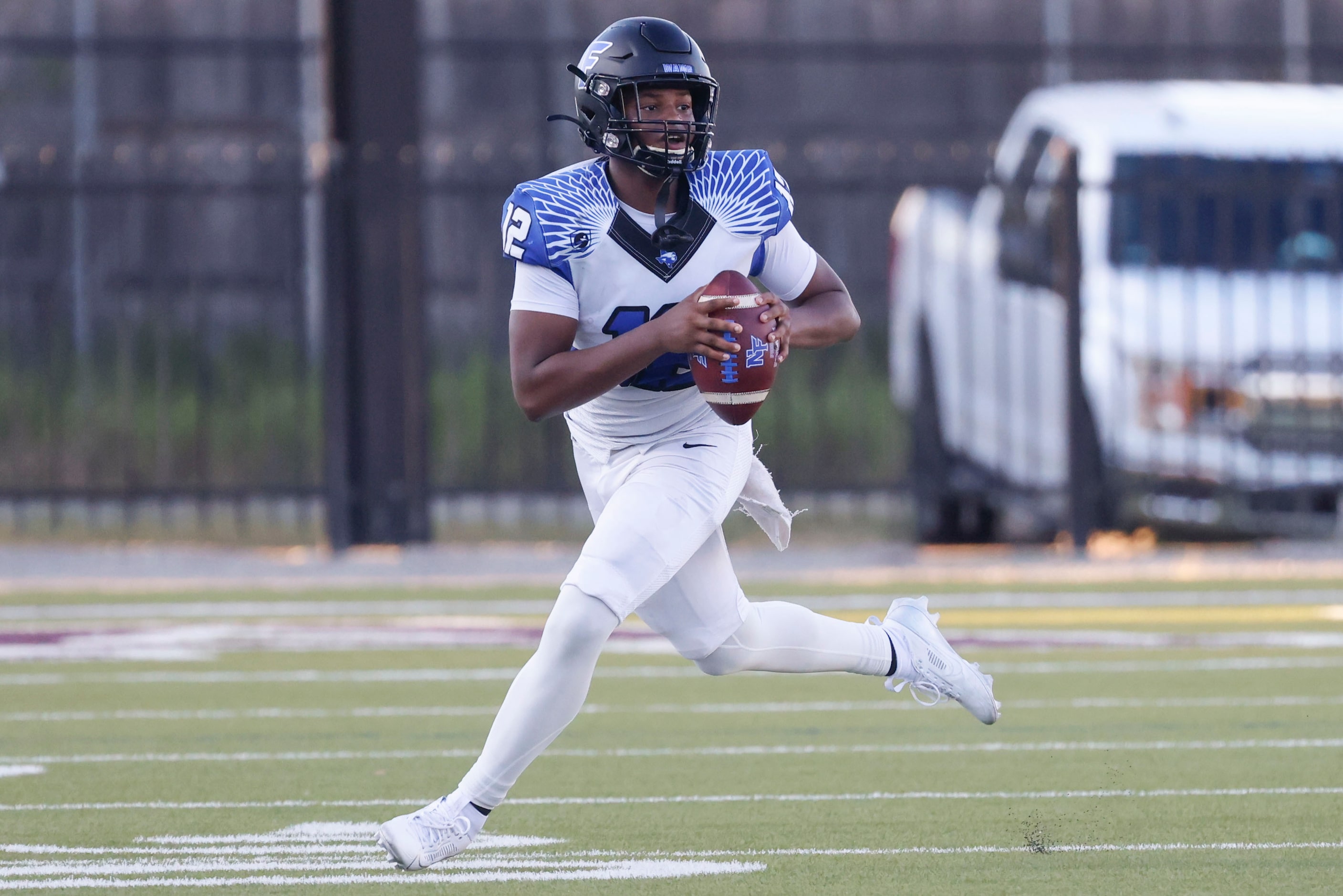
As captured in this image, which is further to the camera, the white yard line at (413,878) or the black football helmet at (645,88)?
the black football helmet at (645,88)

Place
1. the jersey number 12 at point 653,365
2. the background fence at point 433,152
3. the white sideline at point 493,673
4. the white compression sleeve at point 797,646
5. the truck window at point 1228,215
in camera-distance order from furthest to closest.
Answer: the background fence at point 433,152
the truck window at point 1228,215
the white sideline at point 493,673
the white compression sleeve at point 797,646
the jersey number 12 at point 653,365

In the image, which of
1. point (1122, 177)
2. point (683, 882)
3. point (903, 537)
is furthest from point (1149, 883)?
point (903, 537)

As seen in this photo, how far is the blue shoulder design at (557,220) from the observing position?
15.4ft

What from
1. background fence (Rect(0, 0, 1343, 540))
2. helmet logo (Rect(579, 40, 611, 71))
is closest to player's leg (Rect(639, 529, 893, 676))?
helmet logo (Rect(579, 40, 611, 71))

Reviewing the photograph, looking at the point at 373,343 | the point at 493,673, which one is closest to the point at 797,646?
the point at 493,673

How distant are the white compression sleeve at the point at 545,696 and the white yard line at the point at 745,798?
0.90 m

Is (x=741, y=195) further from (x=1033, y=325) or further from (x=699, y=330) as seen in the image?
(x=1033, y=325)

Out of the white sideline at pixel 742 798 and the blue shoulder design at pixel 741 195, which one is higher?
the blue shoulder design at pixel 741 195

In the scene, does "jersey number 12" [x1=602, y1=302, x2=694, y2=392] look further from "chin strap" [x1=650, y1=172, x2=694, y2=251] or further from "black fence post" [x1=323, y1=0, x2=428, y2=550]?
"black fence post" [x1=323, y1=0, x2=428, y2=550]

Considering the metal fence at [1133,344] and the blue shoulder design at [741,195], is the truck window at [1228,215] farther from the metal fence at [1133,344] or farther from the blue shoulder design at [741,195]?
the blue shoulder design at [741,195]

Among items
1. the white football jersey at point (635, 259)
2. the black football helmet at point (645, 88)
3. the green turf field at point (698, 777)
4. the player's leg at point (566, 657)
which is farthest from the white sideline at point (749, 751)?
the black football helmet at point (645, 88)

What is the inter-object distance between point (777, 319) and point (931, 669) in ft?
3.99

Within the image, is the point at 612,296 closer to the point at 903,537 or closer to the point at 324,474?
the point at 324,474

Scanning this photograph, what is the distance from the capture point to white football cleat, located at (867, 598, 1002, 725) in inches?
216
